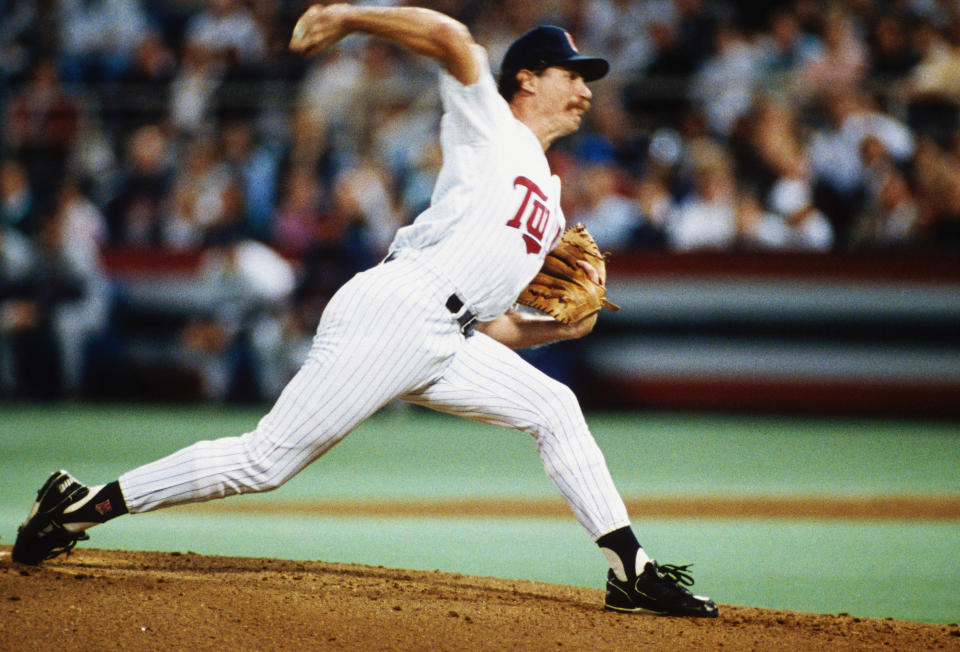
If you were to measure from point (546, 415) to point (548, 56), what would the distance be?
3.85 ft

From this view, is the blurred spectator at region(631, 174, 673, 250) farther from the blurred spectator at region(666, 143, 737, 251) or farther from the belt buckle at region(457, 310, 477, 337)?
the belt buckle at region(457, 310, 477, 337)

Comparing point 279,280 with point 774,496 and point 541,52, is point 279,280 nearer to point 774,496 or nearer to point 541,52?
point 774,496

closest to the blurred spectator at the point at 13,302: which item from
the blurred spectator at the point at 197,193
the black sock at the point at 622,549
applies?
the blurred spectator at the point at 197,193

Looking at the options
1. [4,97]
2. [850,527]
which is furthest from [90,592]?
[4,97]

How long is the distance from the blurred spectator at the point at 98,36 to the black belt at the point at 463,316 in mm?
9655

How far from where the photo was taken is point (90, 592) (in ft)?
12.6

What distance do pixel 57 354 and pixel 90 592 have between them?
7.91 m

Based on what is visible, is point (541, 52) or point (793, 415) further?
point (793, 415)

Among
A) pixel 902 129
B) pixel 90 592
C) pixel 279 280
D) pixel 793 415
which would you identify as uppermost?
pixel 902 129

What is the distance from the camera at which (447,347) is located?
3934 millimetres

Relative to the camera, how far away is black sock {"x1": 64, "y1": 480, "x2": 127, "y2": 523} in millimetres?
4004

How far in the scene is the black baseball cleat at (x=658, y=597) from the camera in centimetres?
397

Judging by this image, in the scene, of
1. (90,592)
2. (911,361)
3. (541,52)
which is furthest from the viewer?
(911,361)

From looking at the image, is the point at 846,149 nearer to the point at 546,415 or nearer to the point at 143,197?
the point at 143,197
